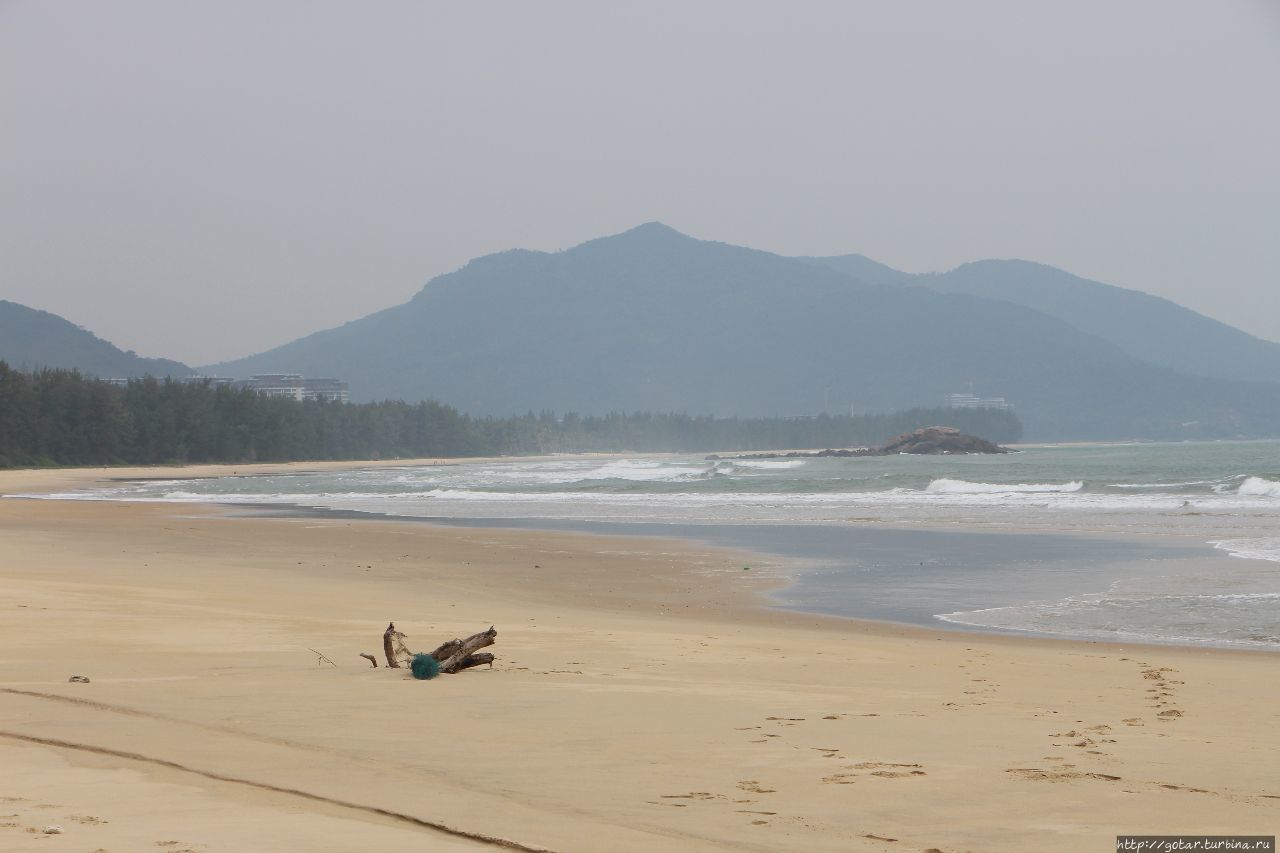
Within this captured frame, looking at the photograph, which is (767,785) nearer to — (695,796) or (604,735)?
(695,796)

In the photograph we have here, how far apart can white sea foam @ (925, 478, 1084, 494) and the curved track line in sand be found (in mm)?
45122

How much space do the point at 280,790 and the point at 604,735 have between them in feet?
6.45

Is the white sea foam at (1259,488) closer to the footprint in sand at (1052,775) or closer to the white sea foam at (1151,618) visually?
the white sea foam at (1151,618)

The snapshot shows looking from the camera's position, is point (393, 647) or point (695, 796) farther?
point (393, 647)

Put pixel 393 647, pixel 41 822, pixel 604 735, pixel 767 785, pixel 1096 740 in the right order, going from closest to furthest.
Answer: pixel 41 822 → pixel 767 785 → pixel 604 735 → pixel 1096 740 → pixel 393 647

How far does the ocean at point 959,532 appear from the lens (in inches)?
595

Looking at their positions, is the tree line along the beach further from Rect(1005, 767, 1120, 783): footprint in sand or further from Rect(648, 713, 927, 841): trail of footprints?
Rect(1005, 767, 1120, 783): footprint in sand

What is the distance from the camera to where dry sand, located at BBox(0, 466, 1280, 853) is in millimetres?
5246

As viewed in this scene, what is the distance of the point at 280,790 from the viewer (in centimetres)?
573

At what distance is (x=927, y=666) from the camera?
10586 millimetres

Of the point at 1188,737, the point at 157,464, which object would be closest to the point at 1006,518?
the point at 1188,737

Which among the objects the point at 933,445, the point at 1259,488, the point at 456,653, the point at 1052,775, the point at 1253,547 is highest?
the point at 933,445

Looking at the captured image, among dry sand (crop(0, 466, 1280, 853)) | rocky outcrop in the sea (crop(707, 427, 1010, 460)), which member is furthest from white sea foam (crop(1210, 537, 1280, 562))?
rocky outcrop in the sea (crop(707, 427, 1010, 460))

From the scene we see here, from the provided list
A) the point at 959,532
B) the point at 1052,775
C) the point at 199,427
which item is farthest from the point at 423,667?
the point at 199,427
